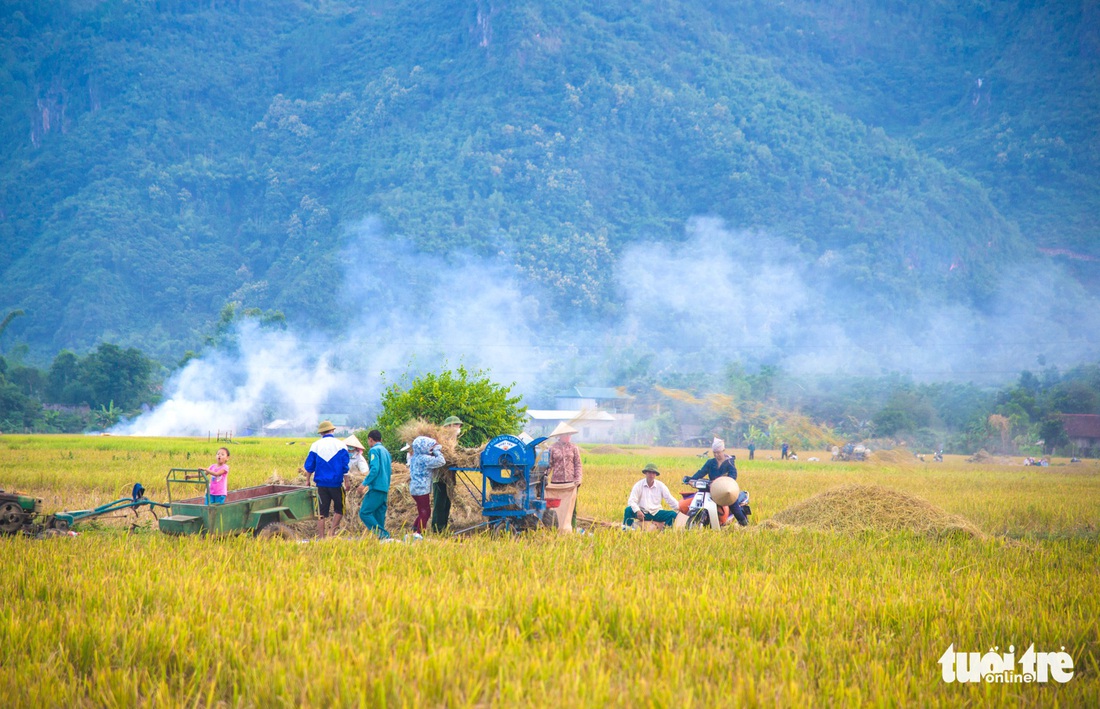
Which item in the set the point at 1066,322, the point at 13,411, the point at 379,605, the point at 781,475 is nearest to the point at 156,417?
the point at 13,411

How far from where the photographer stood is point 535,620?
6.78m

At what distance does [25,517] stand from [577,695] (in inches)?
334

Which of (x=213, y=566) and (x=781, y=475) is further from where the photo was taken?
(x=781, y=475)

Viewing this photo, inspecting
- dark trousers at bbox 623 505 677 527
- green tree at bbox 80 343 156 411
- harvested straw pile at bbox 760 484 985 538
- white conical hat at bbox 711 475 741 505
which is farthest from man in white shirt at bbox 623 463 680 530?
green tree at bbox 80 343 156 411

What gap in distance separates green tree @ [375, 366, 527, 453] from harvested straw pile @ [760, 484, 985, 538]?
17.0 feet

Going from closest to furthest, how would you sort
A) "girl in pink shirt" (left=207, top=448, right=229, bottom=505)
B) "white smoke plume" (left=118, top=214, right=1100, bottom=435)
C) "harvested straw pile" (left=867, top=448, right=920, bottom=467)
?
"girl in pink shirt" (left=207, top=448, right=229, bottom=505) → "harvested straw pile" (left=867, top=448, right=920, bottom=467) → "white smoke plume" (left=118, top=214, right=1100, bottom=435)

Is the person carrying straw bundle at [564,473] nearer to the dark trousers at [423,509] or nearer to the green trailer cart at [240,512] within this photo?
the dark trousers at [423,509]

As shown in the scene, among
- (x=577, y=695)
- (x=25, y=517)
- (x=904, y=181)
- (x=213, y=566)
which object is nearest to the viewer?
(x=577, y=695)

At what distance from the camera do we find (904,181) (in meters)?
165

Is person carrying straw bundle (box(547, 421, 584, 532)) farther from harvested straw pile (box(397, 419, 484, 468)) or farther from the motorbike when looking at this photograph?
the motorbike

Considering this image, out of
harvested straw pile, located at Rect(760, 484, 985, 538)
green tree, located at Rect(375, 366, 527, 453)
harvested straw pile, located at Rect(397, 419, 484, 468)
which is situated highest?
green tree, located at Rect(375, 366, 527, 453)

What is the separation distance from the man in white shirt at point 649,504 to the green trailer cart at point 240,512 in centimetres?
416

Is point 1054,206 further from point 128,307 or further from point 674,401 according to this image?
point 128,307

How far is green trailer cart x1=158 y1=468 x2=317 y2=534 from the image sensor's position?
10430 mm
